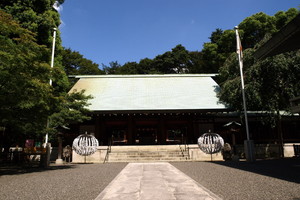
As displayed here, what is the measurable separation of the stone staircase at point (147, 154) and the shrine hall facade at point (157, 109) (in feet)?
4.04

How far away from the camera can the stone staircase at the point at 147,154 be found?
1405 centimetres

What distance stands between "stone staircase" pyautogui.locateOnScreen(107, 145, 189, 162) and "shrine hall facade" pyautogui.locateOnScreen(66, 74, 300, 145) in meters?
1.23

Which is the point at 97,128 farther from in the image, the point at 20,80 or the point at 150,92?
the point at 20,80

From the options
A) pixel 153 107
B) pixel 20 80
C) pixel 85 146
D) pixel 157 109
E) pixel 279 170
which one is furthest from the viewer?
pixel 153 107

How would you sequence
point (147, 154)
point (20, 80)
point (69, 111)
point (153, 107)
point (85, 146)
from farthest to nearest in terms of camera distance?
point (153, 107)
point (147, 154)
point (85, 146)
point (69, 111)
point (20, 80)

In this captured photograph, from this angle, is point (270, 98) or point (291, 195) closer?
point (291, 195)

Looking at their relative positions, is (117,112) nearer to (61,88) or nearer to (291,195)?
(61,88)

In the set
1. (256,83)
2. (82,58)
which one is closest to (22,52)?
(256,83)

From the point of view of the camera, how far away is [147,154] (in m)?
14.7

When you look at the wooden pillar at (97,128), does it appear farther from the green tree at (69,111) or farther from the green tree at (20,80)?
the green tree at (20,80)

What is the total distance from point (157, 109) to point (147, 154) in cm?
339

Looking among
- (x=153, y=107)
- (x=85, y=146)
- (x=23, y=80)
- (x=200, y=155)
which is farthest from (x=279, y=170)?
(x=85, y=146)

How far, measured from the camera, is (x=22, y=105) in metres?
7.93

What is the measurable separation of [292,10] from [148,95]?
2093 centimetres
